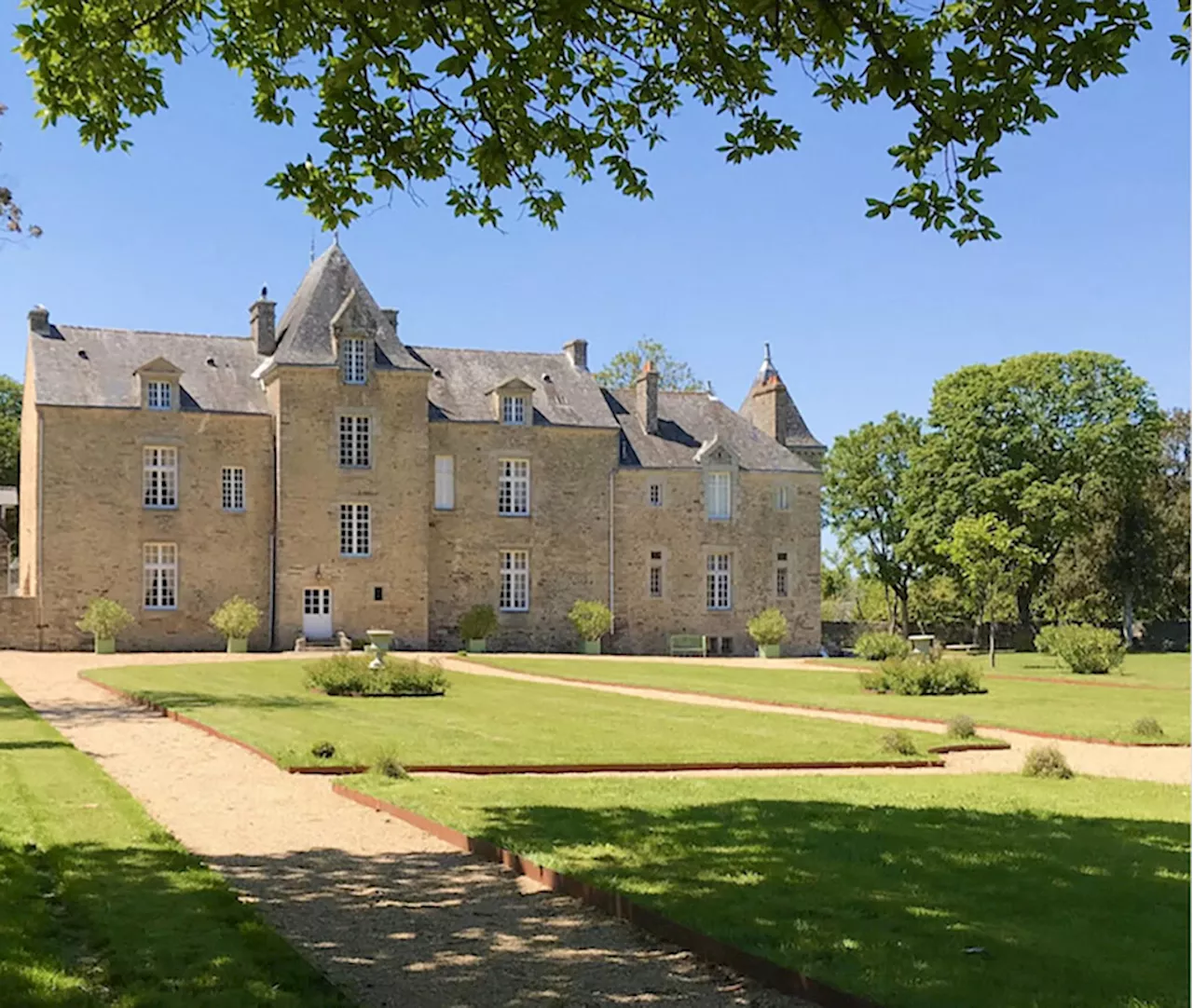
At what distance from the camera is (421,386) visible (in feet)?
130

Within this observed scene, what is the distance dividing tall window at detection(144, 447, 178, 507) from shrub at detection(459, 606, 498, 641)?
30.1 feet

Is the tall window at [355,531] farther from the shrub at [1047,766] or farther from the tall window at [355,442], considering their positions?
the shrub at [1047,766]

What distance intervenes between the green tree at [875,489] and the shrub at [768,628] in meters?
13.8

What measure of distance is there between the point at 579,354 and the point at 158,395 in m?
14.2

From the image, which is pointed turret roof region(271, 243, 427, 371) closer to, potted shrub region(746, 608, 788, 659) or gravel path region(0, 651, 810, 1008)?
potted shrub region(746, 608, 788, 659)

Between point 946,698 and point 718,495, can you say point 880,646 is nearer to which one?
point 718,495

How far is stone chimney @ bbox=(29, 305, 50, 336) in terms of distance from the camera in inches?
1505

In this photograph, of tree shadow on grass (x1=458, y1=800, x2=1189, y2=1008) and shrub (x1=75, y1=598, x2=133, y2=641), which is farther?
shrub (x1=75, y1=598, x2=133, y2=641)

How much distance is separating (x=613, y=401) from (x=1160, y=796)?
35178mm

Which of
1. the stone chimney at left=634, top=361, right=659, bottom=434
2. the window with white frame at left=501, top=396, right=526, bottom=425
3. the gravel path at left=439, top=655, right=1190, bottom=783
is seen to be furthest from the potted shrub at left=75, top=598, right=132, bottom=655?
the gravel path at left=439, top=655, right=1190, bottom=783

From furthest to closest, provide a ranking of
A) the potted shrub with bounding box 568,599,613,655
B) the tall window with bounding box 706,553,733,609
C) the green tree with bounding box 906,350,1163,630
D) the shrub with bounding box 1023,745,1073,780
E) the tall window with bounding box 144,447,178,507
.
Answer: the green tree with bounding box 906,350,1163,630 < the tall window with bounding box 706,553,733,609 < the potted shrub with bounding box 568,599,613,655 < the tall window with bounding box 144,447,178,507 < the shrub with bounding box 1023,745,1073,780

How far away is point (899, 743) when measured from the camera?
15023 mm

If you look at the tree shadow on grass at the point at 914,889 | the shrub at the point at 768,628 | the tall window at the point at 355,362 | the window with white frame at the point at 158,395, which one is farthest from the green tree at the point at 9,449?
the tree shadow on grass at the point at 914,889

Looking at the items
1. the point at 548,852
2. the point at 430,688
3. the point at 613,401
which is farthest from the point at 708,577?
the point at 548,852
